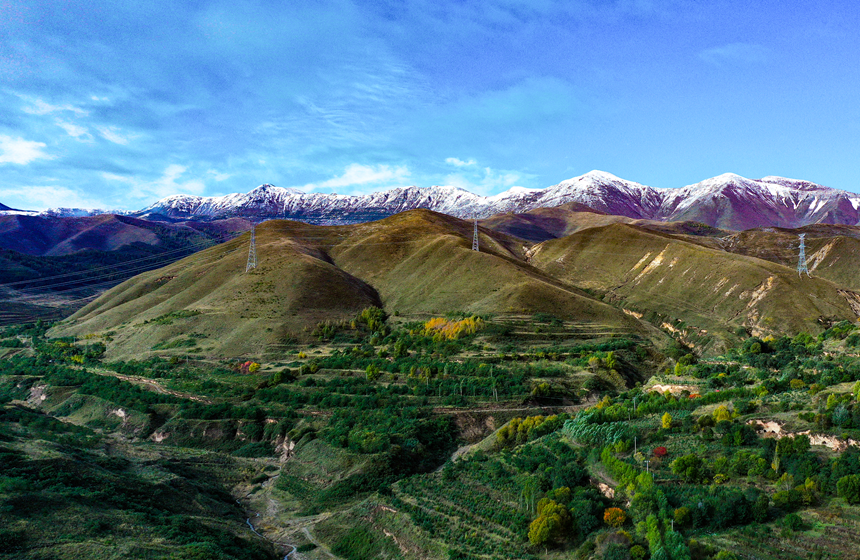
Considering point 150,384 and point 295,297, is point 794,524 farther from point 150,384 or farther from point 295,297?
point 295,297

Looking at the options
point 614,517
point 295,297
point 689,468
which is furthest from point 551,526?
point 295,297

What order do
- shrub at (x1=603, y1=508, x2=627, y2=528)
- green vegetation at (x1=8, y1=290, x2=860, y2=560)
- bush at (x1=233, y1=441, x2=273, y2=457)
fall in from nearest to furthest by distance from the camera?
1. green vegetation at (x1=8, y1=290, x2=860, y2=560)
2. shrub at (x1=603, y1=508, x2=627, y2=528)
3. bush at (x1=233, y1=441, x2=273, y2=457)

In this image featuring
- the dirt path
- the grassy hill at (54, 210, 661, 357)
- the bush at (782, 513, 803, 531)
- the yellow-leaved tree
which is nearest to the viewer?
the bush at (782, 513, 803, 531)

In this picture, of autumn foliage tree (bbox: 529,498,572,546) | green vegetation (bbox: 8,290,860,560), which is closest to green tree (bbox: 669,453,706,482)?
green vegetation (bbox: 8,290,860,560)

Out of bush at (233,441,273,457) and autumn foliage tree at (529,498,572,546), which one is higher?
autumn foliage tree at (529,498,572,546)

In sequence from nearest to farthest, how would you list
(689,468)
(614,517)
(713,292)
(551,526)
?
(614,517) < (551,526) < (689,468) < (713,292)

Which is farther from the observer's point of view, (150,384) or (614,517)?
(150,384)

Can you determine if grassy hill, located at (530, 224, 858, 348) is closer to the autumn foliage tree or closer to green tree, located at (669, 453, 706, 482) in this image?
green tree, located at (669, 453, 706, 482)

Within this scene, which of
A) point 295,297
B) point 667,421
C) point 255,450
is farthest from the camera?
point 295,297

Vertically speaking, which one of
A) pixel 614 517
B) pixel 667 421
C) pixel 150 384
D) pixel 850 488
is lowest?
pixel 614 517

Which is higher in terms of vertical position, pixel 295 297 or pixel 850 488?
pixel 295 297

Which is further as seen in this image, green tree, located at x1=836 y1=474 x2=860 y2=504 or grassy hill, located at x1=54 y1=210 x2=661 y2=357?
grassy hill, located at x1=54 y1=210 x2=661 y2=357
